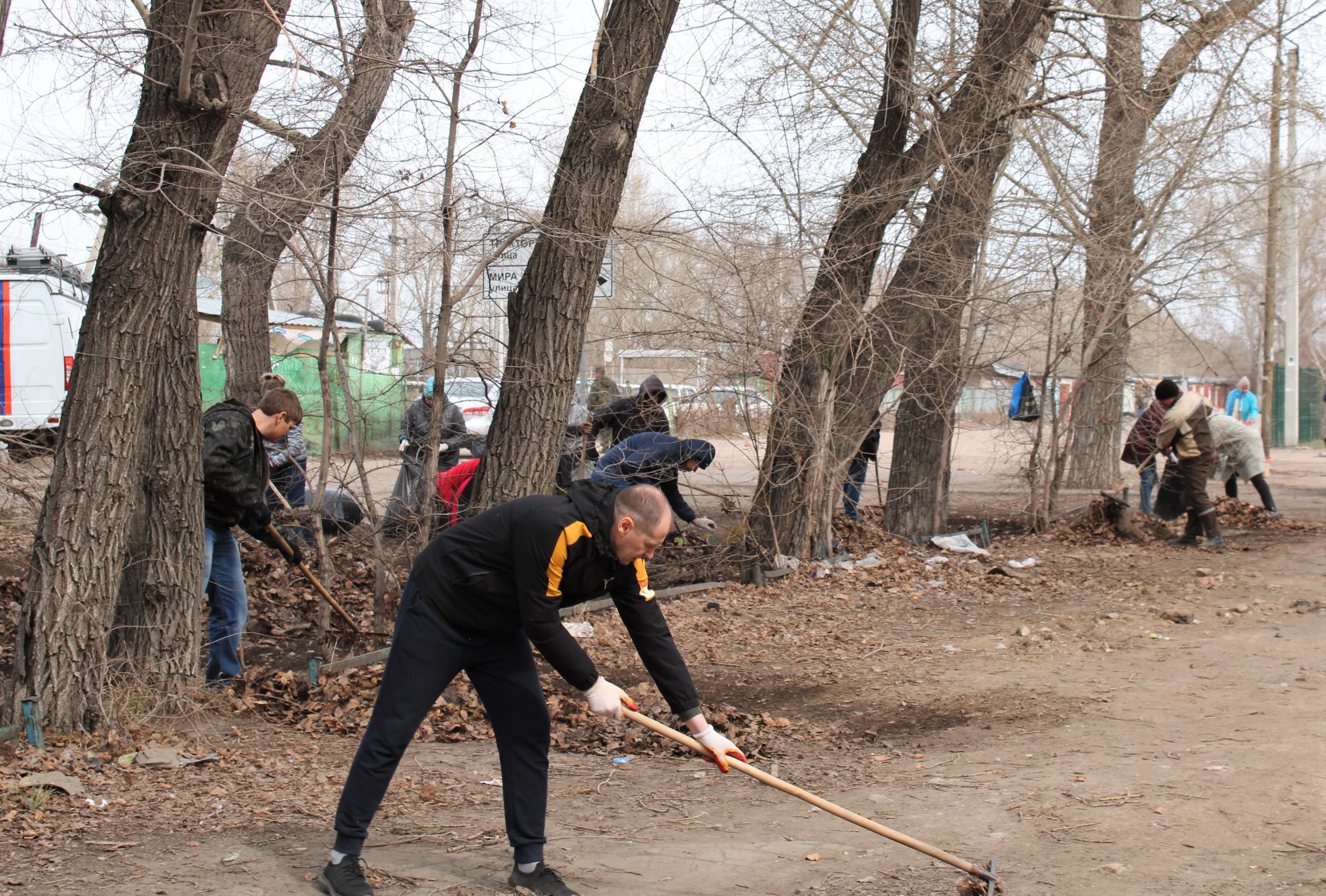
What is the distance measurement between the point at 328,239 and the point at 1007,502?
9772 millimetres

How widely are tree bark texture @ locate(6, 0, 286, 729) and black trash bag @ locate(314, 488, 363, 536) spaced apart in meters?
1.35

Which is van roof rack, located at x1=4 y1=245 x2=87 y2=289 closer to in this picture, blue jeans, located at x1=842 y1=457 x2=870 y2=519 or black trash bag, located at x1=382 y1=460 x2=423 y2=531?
black trash bag, located at x1=382 y1=460 x2=423 y2=531

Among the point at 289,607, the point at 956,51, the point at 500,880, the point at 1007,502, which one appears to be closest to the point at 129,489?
the point at 500,880

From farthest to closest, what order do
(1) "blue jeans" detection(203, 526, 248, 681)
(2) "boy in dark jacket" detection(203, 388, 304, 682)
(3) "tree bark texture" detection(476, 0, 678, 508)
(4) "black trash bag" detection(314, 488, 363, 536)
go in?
1. (3) "tree bark texture" detection(476, 0, 678, 508)
2. (4) "black trash bag" detection(314, 488, 363, 536)
3. (1) "blue jeans" detection(203, 526, 248, 681)
4. (2) "boy in dark jacket" detection(203, 388, 304, 682)

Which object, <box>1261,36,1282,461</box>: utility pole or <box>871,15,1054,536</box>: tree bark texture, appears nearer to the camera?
<box>871,15,1054,536</box>: tree bark texture

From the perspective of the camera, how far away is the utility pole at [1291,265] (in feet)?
38.4

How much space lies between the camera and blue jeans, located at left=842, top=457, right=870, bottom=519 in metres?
10.8

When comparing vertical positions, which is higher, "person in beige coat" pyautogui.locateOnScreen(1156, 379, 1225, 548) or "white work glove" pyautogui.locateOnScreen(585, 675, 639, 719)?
"person in beige coat" pyautogui.locateOnScreen(1156, 379, 1225, 548)

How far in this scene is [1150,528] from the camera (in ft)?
36.8

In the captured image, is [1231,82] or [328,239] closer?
[328,239]

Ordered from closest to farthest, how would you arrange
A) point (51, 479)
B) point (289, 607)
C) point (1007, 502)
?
1. point (51, 479)
2. point (289, 607)
3. point (1007, 502)

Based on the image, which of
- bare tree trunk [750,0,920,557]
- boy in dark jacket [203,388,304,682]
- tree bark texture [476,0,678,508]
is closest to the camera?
boy in dark jacket [203,388,304,682]

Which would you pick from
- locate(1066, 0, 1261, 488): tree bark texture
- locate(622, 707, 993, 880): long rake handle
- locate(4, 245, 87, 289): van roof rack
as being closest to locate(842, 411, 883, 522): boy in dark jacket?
locate(1066, 0, 1261, 488): tree bark texture

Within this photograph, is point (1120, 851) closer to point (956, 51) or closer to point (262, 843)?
point (262, 843)
